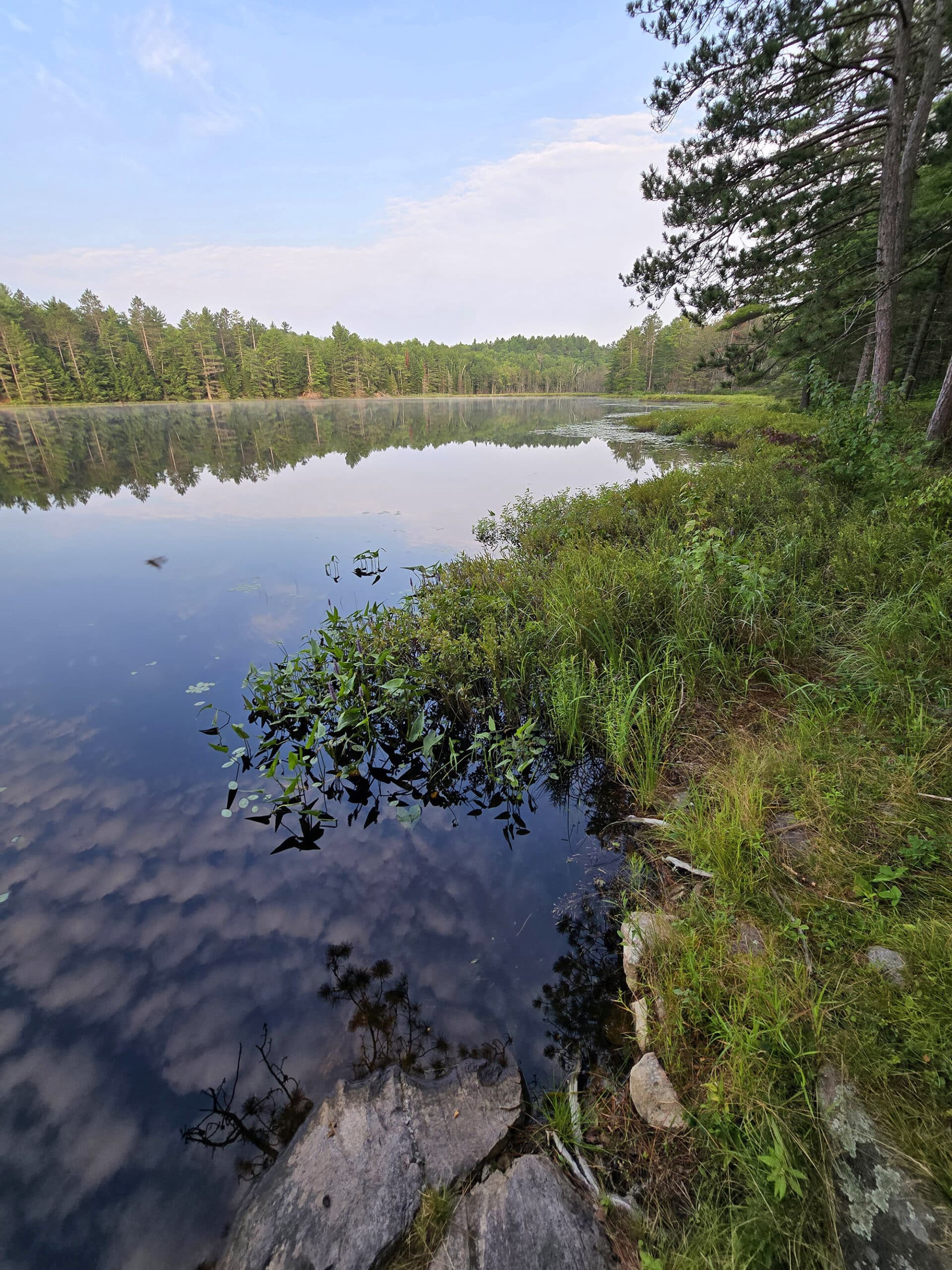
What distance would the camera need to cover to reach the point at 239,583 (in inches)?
354

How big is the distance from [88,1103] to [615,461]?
22.2 metres

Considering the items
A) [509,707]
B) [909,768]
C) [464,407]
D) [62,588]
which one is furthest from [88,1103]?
[464,407]

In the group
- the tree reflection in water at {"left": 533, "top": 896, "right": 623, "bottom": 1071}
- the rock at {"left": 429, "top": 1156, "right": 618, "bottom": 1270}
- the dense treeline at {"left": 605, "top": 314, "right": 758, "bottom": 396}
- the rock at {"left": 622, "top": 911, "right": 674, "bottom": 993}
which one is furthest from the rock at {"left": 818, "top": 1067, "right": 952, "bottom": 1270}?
the dense treeline at {"left": 605, "top": 314, "right": 758, "bottom": 396}

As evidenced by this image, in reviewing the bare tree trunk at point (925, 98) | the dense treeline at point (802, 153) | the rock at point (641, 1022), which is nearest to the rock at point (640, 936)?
the rock at point (641, 1022)

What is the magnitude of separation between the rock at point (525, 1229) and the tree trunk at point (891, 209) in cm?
1018

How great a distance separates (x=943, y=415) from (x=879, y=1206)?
9848mm

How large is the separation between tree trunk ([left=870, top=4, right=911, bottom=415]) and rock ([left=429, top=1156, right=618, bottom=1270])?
1018 centimetres

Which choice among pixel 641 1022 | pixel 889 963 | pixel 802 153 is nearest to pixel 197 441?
pixel 802 153

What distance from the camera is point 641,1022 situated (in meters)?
2.44

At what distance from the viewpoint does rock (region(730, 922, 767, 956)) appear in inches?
91.6

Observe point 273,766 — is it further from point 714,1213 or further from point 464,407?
point 464,407

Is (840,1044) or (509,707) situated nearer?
(840,1044)

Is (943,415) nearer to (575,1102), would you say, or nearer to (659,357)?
(575,1102)

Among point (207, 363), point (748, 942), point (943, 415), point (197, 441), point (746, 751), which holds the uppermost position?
point (207, 363)
